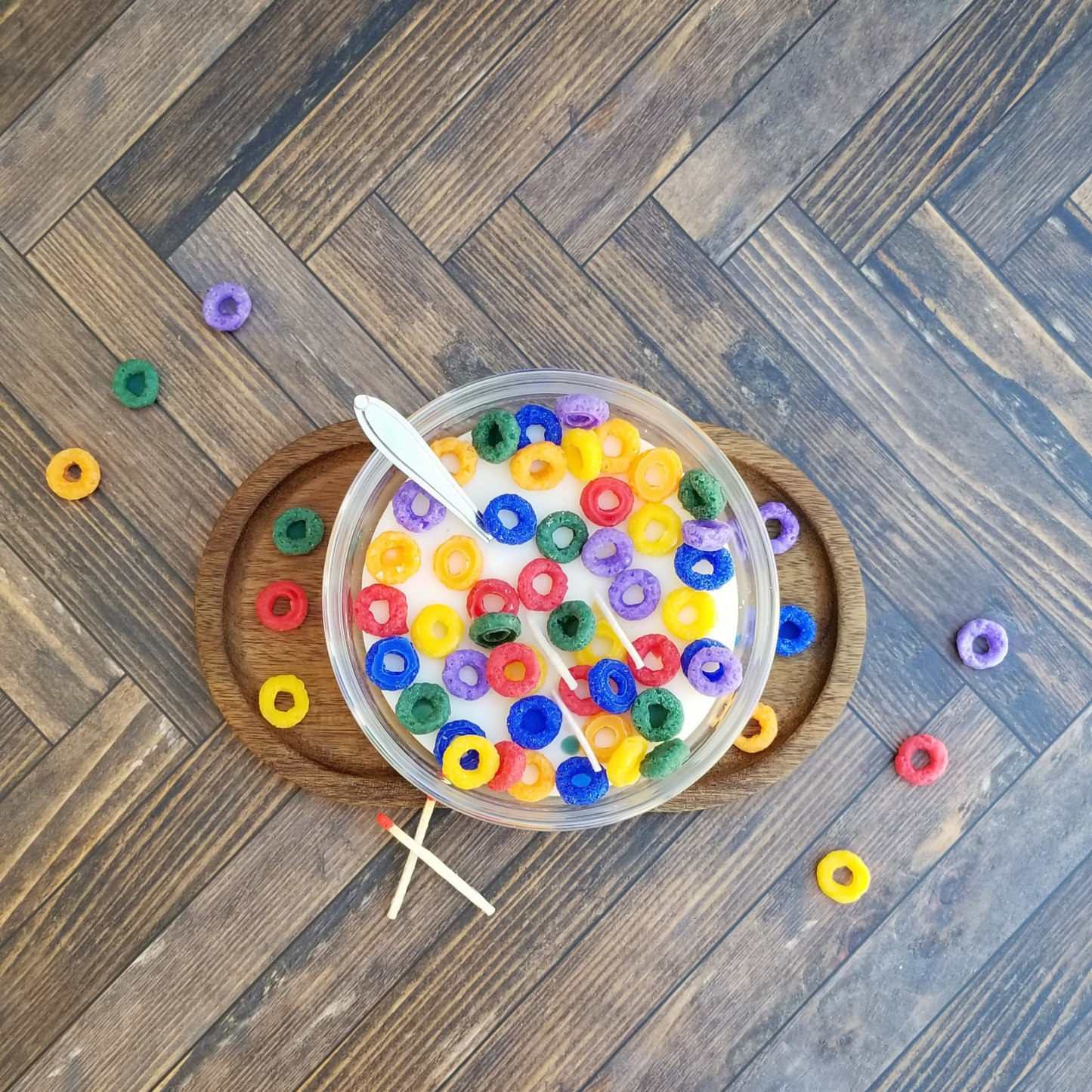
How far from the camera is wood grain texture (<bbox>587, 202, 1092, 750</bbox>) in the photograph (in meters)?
0.90

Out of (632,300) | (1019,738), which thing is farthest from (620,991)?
(632,300)

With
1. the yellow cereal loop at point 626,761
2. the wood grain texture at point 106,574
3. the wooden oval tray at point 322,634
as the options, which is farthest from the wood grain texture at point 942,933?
the wood grain texture at point 106,574

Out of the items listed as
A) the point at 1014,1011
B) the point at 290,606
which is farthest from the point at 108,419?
the point at 1014,1011

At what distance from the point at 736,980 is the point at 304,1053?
0.41 m

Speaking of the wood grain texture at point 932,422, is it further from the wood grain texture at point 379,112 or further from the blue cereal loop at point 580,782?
the blue cereal loop at point 580,782

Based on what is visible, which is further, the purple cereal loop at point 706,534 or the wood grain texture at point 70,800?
the wood grain texture at point 70,800

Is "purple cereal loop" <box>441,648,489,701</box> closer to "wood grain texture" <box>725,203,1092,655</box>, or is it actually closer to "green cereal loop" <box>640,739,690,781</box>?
"green cereal loop" <box>640,739,690,781</box>

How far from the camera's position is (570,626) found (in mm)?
751

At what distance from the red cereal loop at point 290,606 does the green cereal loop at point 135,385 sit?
23cm

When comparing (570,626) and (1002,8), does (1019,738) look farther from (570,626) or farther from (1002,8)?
(1002,8)

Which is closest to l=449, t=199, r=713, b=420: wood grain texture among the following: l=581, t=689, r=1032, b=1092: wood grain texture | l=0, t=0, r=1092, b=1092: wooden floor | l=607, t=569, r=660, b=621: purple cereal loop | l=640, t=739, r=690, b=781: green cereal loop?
l=0, t=0, r=1092, b=1092: wooden floor

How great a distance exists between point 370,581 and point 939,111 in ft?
2.36

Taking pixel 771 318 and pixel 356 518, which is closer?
pixel 356 518

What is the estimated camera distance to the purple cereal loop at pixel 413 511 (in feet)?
2.50
